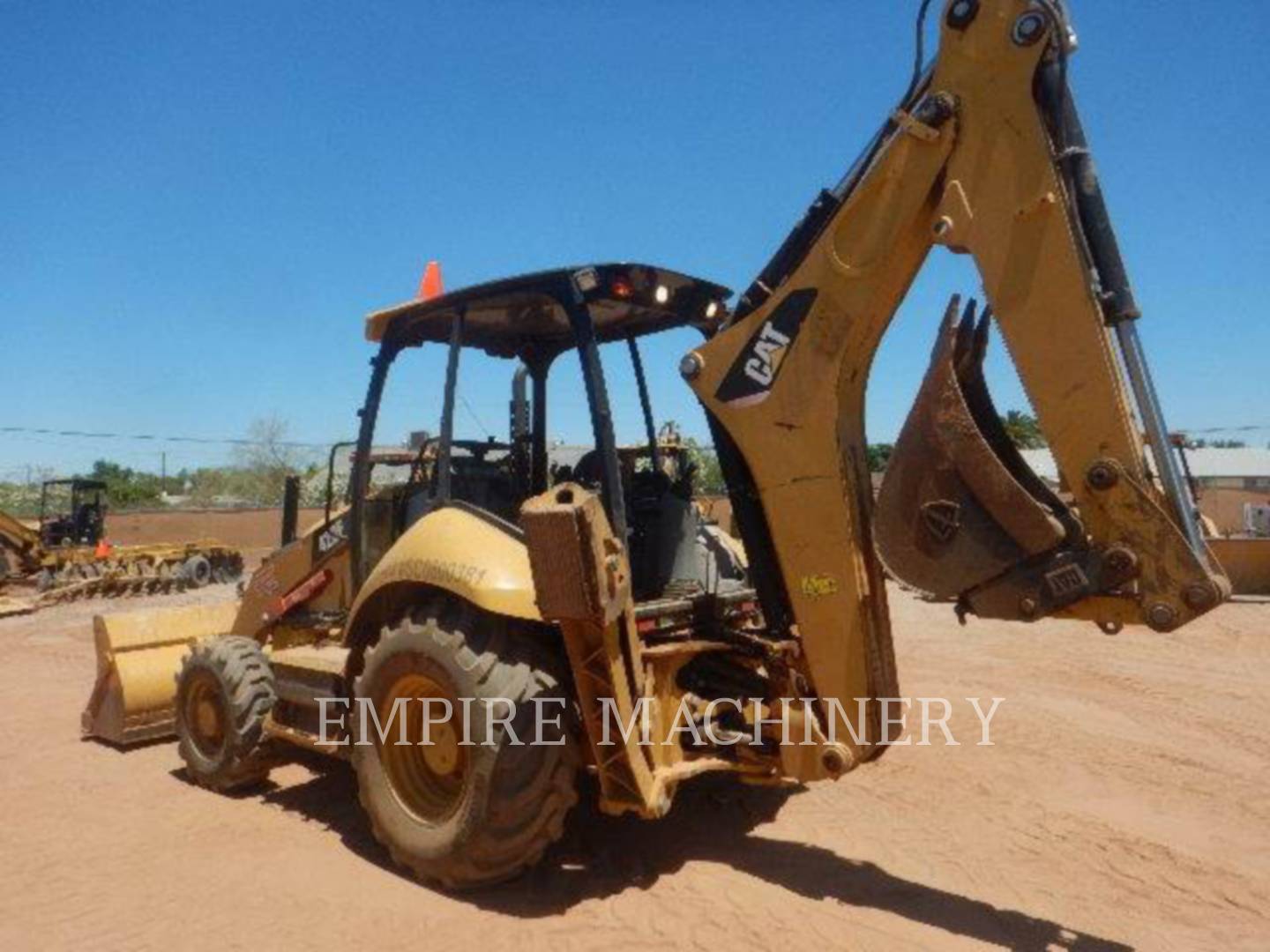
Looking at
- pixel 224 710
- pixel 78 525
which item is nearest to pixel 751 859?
pixel 224 710

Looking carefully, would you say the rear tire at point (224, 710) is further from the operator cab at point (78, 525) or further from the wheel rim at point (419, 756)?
the operator cab at point (78, 525)

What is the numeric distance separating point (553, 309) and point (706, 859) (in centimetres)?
292

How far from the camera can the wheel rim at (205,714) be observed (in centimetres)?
562

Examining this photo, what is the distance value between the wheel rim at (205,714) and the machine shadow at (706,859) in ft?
1.46

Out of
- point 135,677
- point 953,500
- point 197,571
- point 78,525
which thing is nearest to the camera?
point 953,500

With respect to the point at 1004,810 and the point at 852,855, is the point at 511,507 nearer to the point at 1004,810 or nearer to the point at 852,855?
the point at 852,855

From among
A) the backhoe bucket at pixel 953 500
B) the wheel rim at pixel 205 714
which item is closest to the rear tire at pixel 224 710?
the wheel rim at pixel 205 714

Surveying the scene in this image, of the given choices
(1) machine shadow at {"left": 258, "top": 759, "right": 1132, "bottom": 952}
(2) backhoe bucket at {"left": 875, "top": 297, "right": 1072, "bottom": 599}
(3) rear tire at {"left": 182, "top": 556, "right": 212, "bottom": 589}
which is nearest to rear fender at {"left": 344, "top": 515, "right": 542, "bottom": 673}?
(1) machine shadow at {"left": 258, "top": 759, "right": 1132, "bottom": 952}

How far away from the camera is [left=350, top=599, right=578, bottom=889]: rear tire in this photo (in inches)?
153

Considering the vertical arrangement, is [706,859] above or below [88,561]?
below

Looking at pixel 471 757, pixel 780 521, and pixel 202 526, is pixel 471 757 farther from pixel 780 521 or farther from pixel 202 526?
pixel 202 526

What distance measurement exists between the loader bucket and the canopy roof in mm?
3103

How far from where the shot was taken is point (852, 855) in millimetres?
4523

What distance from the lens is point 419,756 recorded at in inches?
177
